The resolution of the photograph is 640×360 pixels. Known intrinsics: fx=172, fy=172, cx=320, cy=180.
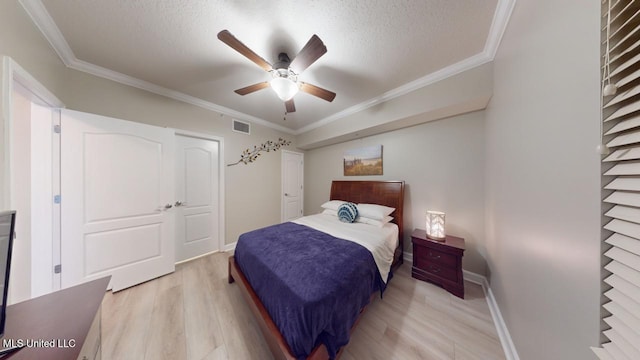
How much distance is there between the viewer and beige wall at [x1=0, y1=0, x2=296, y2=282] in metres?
1.22

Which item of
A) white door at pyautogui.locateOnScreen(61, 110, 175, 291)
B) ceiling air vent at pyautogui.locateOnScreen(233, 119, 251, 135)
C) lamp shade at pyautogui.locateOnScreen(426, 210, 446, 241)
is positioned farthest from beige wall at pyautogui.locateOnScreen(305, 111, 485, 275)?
white door at pyautogui.locateOnScreen(61, 110, 175, 291)

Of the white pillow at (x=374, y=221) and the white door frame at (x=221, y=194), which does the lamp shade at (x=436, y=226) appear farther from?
the white door frame at (x=221, y=194)

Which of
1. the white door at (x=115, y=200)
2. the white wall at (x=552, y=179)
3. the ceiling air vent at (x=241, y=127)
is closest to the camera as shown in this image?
the white wall at (x=552, y=179)

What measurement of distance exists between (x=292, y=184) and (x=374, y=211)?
84.8 inches

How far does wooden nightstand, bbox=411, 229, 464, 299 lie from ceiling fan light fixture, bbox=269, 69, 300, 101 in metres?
2.24

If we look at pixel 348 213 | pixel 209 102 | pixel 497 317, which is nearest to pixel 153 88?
pixel 209 102

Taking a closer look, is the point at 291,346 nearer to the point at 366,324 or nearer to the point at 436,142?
the point at 366,324

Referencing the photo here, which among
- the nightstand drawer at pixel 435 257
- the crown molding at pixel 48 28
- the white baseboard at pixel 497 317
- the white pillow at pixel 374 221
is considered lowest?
the white baseboard at pixel 497 317

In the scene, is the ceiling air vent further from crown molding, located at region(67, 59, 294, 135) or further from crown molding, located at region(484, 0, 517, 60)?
crown molding, located at region(484, 0, 517, 60)

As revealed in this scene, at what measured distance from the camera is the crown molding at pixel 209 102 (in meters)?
1.31

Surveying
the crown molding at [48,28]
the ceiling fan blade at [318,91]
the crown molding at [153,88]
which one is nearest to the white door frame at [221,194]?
the crown molding at [153,88]

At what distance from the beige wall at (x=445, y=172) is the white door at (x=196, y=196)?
271 centimetres

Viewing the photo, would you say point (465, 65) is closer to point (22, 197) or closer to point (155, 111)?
point (155, 111)

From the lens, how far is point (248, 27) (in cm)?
146
